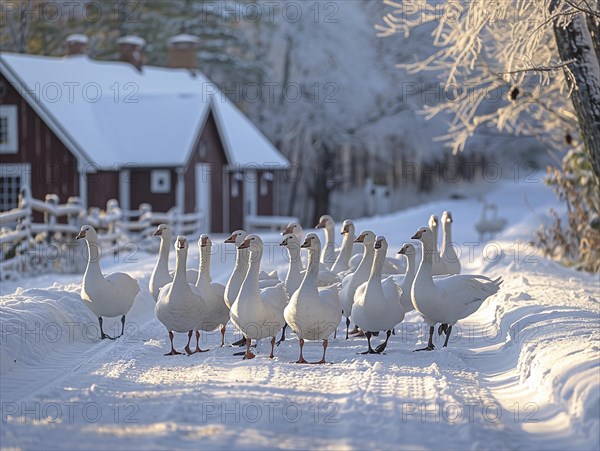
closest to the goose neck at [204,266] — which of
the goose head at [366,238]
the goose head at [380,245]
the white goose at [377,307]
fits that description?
the goose head at [366,238]

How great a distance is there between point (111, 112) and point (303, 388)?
2652 centimetres

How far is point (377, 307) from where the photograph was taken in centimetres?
999

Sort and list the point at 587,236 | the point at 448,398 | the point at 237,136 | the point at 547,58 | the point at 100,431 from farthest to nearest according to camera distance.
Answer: the point at 237,136 → the point at 587,236 → the point at 547,58 → the point at 448,398 → the point at 100,431

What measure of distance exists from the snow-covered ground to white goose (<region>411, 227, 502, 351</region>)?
1.27 ft

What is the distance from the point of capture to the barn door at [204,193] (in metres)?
34.1

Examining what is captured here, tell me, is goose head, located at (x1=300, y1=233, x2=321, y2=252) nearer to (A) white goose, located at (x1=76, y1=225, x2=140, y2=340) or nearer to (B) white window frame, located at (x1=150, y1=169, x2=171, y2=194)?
(A) white goose, located at (x1=76, y1=225, x2=140, y2=340)

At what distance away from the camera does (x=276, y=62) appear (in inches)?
1906

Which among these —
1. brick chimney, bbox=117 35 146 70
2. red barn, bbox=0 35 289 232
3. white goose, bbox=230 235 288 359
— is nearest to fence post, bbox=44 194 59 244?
red barn, bbox=0 35 289 232

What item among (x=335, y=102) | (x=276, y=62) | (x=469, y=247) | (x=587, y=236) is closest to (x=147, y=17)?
(x=276, y=62)

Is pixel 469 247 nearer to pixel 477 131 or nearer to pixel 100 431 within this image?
pixel 100 431

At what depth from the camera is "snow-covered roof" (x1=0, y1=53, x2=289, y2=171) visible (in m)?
29.5

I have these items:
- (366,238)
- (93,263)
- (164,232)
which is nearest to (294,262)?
(366,238)

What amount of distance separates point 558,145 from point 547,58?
19.1 feet

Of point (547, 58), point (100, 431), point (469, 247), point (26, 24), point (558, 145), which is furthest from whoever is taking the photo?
point (26, 24)
